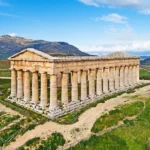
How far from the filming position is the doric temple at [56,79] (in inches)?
2015

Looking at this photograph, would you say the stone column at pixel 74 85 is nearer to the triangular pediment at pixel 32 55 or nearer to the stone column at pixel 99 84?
the triangular pediment at pixel 32 55

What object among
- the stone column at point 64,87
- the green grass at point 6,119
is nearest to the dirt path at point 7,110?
the green grass at point 6,119

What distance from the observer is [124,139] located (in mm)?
41188

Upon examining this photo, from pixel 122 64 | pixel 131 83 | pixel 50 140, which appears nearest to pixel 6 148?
pixel 50 140

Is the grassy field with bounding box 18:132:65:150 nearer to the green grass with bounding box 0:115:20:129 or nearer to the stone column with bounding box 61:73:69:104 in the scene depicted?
the green grass with bounding box 0:115:20:129

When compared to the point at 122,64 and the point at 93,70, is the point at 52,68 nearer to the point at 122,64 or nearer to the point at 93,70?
the point at 93,70

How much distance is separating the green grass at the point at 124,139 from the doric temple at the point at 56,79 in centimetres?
1195

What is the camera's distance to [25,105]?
5588 centimetres

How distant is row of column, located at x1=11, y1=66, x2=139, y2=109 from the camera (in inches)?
2085

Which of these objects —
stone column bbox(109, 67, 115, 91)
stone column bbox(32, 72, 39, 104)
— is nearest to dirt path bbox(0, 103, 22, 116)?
stone column bbox(32, 72, 39, 104)

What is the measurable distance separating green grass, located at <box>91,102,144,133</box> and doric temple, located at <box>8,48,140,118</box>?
28.5 ft

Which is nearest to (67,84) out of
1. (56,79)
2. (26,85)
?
(56,79)

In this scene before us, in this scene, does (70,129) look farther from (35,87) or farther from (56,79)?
(35,87)

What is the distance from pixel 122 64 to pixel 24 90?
104ft
